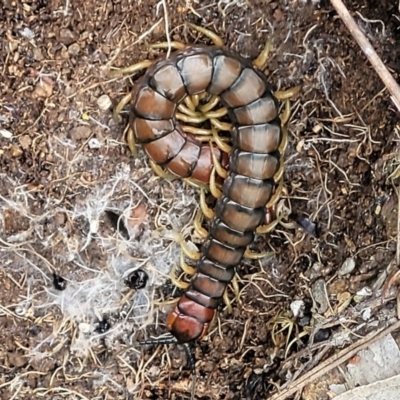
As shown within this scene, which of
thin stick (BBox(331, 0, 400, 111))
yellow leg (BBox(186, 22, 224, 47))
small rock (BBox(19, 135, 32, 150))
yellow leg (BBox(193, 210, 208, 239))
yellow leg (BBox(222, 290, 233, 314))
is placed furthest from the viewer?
yellow leg (BBox(222, 290, 233, 314))

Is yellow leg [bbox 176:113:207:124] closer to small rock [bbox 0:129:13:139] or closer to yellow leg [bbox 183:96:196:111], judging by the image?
yellow leg [bbox 183:96:196:111]

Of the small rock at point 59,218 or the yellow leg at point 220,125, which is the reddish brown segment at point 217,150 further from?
the small rock at point 59,218

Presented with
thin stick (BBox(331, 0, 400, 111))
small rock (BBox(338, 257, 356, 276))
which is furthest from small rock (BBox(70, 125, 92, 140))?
small rock (BBox(338, 257, 356, 276))

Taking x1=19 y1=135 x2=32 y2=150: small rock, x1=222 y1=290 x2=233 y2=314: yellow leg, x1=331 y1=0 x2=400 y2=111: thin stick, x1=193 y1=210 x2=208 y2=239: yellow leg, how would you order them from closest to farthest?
x1=331 y1=0 x2=400 y2=111: thin stick
x1=19 y1=135 x2=32 y2=150: small rock
x1=193 y1=210 x2=208 y2=239: yellow leg
x1=222 y1=290 x2=233 y2=314: yellow leg

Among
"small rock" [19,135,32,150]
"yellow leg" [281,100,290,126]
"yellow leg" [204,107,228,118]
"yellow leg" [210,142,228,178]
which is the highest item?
"yellow leg" [281,100,290,126]

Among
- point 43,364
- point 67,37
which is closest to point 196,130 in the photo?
point 67,37

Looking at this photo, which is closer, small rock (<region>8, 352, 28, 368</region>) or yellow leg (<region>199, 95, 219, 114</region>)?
yellow leg (<region>199, 95, 219, 114</region>)

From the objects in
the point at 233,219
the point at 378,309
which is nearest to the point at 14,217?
the point at 233,219
